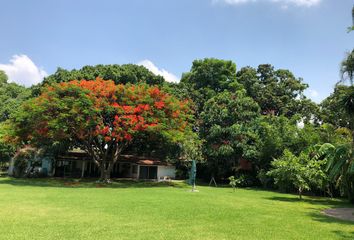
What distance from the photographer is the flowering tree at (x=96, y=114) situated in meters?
22.5

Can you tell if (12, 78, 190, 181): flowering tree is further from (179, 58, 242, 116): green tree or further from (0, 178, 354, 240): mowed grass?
(179, 58, 242, 116): green tree

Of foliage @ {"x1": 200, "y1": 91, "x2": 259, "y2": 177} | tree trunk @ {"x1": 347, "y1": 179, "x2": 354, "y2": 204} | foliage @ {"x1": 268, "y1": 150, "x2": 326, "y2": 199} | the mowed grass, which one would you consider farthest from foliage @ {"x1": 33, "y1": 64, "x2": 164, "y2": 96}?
tree trunk @ {"x1": 347, "y1": 179, "x2": 354, "y2": 204}

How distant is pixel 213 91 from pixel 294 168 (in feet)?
67.4

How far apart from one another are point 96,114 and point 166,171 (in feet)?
52.1

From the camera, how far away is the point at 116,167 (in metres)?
37.5

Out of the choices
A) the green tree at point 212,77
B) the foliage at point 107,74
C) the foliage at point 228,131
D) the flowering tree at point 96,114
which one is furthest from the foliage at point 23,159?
the green tree at point 212,77

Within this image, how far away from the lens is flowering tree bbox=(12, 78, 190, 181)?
22.5 metres

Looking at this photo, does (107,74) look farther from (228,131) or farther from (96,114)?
(228,131)

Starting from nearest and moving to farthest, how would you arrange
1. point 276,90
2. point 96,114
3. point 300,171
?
point 300,171, point 96,114, point 276,90

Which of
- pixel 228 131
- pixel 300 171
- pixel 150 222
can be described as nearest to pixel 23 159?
pixel 228 131

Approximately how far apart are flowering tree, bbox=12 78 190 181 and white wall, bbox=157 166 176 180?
12003mm

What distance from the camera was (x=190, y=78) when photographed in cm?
4366

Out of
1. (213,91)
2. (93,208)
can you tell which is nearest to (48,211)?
(93,208)

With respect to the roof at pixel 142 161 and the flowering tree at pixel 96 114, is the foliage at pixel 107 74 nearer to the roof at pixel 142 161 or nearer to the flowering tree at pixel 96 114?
the roof at pixel 142 161
